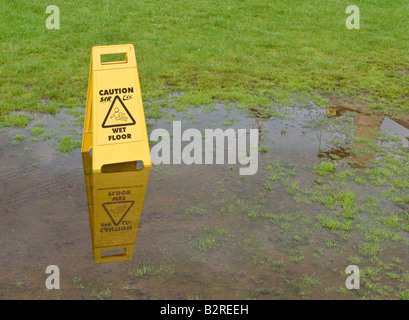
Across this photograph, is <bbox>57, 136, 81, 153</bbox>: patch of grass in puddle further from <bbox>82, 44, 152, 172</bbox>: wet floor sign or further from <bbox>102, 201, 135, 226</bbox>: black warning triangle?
<bbox>102, 201, 135, 226</bbox>: black warning triangle

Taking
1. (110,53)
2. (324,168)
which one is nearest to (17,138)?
(110,53)

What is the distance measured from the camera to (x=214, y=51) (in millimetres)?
11727

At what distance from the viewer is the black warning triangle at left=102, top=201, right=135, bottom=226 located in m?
5.77

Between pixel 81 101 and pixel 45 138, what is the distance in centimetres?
160

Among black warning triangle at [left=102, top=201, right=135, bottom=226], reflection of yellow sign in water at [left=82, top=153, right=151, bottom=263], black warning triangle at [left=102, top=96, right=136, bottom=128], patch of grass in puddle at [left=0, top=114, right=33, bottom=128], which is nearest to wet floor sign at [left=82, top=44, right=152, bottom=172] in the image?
black warning triangle at [left=102, top=96, right=136, bottom=128]

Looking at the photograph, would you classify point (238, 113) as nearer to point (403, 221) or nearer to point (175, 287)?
point (403, 221)

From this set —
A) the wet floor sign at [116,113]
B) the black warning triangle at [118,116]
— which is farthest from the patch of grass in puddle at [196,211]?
the black warning triangle at [118,116]

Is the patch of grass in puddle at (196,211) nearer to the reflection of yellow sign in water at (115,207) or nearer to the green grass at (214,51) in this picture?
the reflection of yellow sign in water at (115,207)

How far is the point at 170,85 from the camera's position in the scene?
994 centimetres

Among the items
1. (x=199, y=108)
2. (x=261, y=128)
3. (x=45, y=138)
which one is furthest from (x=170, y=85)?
(x=45, y=138)

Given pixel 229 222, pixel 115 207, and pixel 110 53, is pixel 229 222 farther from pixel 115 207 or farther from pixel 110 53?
pixel 110 53

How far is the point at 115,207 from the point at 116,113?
136cm

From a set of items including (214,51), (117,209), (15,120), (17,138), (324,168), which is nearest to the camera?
(117,209)

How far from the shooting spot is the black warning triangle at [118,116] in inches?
260
